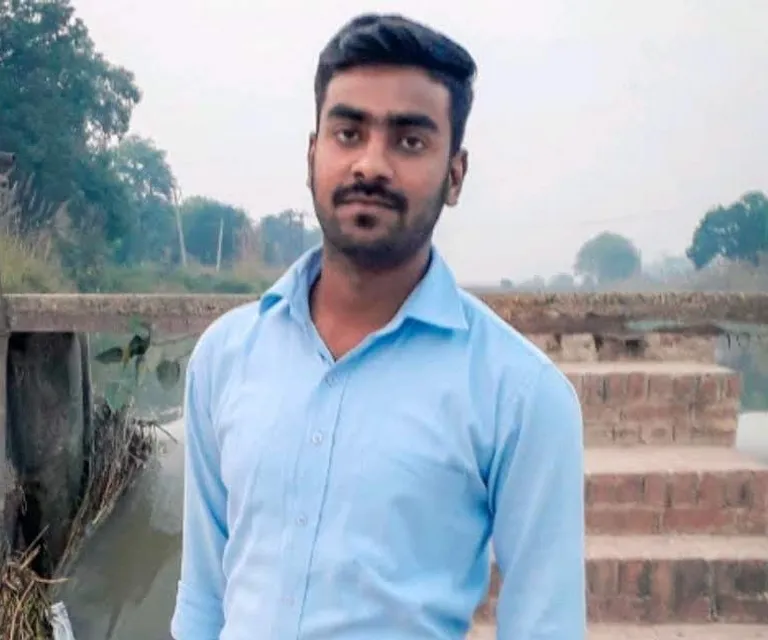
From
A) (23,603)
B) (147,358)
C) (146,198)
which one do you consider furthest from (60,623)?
(146,198)

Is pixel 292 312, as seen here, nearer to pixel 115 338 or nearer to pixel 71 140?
pixel 115 338

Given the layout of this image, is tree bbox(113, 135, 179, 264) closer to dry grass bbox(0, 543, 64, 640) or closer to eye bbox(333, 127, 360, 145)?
dry grass bbox(0, 543, 64, 640)

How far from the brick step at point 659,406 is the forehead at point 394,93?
6.83 feet

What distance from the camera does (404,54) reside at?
31.8 inches

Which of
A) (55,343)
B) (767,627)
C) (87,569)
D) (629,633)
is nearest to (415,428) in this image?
(629,633)

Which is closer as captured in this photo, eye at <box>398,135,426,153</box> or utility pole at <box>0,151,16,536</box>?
eye at <box>398,135,426,153</box>

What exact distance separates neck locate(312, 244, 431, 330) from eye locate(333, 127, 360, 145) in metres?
0.09

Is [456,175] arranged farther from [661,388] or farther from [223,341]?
[661,388]

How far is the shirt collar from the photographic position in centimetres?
82

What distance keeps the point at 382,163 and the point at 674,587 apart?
1.92m

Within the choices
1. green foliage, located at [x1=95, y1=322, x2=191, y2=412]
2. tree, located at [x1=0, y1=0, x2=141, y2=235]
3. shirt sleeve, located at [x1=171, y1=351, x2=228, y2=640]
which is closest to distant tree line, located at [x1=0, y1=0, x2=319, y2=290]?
tree, located at [x1=0, y1=0, x2=141, y2=235]

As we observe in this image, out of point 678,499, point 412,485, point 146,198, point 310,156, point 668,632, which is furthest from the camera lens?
point 146,198

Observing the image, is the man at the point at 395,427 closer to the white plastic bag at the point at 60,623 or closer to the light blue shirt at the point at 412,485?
the light blue shirt at the point at 412,485

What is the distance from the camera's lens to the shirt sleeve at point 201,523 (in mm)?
933
